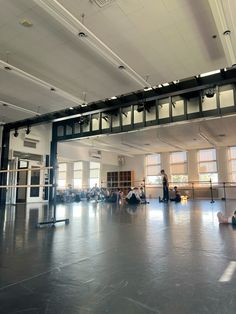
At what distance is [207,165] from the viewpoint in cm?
1631

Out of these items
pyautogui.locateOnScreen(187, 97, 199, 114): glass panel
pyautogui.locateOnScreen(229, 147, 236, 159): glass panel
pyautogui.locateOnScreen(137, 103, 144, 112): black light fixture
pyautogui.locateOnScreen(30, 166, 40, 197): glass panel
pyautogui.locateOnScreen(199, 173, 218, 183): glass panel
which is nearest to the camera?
pyautogui.locateOnScreen(187, 97, 199, 114): glass panel

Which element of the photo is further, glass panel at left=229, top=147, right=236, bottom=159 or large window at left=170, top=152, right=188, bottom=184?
large window at left=170, top=152, right=188, bottom=184

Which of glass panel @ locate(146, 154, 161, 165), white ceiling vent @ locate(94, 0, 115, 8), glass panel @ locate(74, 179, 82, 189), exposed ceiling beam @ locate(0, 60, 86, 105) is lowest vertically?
glass panel @ locate(74, 179, 82, 189)

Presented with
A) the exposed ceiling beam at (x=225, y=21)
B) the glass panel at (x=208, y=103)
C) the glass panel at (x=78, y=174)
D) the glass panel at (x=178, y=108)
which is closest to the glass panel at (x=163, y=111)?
the glass panel at (x=178, y=108)

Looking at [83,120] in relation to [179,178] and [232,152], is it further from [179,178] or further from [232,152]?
[232,152]

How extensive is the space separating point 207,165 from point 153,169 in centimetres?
404

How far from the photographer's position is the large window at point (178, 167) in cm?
1706

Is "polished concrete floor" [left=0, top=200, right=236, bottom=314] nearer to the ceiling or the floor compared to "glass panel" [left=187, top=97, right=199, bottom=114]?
nearer to the floor

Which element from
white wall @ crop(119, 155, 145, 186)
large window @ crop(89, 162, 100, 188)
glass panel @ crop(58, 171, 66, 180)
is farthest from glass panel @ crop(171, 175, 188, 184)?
glass panel @ crop(58, 171, 66, 180)

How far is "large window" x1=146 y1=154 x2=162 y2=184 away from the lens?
18172 millimetres

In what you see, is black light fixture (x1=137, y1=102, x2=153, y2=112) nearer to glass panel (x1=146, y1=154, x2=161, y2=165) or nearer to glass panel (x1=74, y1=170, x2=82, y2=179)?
glass panel (x1=146, y1=154, x2=161, y2=165)

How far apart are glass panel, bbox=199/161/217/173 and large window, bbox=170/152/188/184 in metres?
1.06

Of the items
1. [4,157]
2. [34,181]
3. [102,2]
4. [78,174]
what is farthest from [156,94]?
[78,174]

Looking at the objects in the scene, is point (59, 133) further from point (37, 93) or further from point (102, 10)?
point (102, 10)
